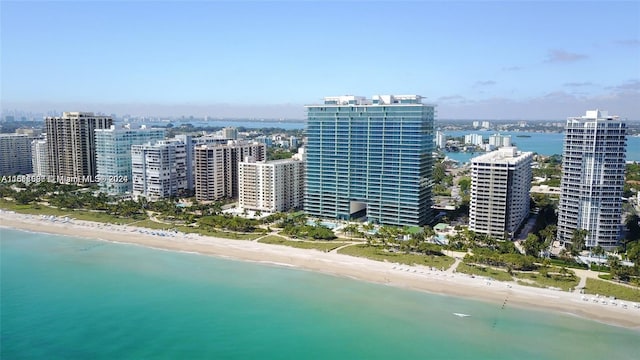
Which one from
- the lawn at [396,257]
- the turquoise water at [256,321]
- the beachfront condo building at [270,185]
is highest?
the beachfront condo building at [270,185]

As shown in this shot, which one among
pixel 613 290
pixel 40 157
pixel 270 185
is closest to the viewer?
pixel 613 290

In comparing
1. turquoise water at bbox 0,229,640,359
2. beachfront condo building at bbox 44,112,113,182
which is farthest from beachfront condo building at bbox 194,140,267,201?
turquoise water at bbox 0,229,640,359

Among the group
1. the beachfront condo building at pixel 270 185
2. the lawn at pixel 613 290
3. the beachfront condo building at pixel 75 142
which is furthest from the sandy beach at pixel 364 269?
the beachfront condo building at pixel 75 142

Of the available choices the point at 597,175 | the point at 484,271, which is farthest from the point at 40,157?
the point at 597,175

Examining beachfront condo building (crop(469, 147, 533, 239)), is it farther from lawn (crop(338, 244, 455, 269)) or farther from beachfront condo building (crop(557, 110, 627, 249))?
lawn (crop(338, 244, 455, 269))

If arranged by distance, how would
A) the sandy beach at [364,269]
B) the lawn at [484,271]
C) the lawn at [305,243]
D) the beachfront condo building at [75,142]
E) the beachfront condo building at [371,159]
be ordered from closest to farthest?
the sandy beach at [364,269] → the lawn at [484,271] → the lawn at [305,243] → the beachfront condo building at [371,159] → the beachfront condo building at [75,142]

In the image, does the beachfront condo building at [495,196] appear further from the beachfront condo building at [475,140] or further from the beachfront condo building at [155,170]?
the beachfront condo building at [475,140]

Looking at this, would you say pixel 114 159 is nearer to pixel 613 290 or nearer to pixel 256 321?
pixel 256 321
